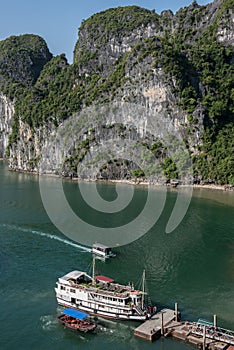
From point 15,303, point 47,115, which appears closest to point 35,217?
point 15,303

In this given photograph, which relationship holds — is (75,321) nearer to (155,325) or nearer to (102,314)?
(102,314)

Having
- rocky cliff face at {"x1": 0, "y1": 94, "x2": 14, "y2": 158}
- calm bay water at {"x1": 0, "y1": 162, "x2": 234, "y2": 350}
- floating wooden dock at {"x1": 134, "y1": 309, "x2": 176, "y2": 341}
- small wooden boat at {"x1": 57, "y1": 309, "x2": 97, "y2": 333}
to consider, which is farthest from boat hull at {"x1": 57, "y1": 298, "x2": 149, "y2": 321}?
rocky cliff face at {"x1": 0, "y1": 94, "x2": 14, "y2": 158}

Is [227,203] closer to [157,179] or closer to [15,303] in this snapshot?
[157,179]

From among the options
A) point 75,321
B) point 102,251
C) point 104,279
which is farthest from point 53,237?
point 75,321

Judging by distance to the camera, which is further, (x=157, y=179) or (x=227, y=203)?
(x=157, y=179)

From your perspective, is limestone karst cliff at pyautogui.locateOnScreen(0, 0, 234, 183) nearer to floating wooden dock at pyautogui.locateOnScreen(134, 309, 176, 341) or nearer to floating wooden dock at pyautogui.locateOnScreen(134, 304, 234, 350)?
floating wooden dock at pyautogui.locateOnScreen(134, 309, 176, 341)

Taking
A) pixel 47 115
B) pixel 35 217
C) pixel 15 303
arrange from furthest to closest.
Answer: pixel 47 115
pixel 35 217
pixel 15 303
